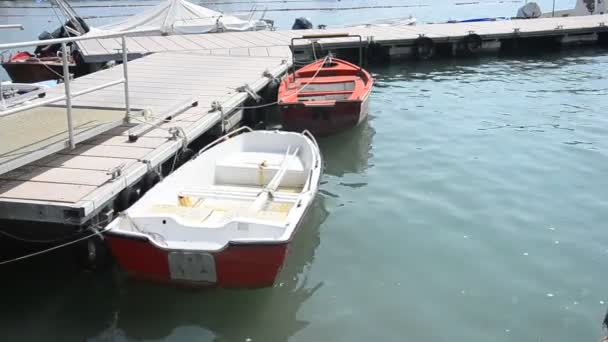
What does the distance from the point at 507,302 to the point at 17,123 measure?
5.08m

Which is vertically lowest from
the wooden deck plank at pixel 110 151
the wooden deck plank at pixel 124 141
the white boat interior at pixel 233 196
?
the white boat interior at pixel 233 196

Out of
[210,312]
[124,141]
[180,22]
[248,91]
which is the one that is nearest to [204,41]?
[180,22]

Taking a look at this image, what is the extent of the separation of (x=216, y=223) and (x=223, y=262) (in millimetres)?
646

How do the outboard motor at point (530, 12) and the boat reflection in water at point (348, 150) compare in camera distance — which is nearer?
the boat reflection in water at point (348, 150)

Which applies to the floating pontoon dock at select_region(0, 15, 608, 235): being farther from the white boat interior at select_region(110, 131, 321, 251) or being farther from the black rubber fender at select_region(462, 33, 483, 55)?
the black rubber fender at select_region(462, 33, 483, 55)

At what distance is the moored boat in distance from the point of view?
16.7ft

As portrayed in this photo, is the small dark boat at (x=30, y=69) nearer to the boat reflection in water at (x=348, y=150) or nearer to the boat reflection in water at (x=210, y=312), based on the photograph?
the boat reflection in water at (x=348, y=150)

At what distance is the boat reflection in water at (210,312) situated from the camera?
5.18 m

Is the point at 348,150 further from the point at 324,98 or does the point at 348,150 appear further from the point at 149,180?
the point at 149,180

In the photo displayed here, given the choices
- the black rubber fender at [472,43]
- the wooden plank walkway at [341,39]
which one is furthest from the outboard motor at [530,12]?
the black rubber fender at [472,43]

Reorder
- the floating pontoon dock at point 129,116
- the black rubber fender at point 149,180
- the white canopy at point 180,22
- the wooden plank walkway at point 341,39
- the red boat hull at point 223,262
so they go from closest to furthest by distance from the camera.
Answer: the red boat hull at point 223,262 → the floating pontoon dock at point 129,116 → the black rubber fender at point 149,180 → the wooden plank walkway at point 341,39 → the white canopy at point 180,22

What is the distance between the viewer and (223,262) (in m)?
5.08

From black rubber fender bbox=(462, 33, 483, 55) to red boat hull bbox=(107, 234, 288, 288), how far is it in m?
15.5

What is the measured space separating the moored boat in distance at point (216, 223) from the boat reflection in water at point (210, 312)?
1.07 feet
